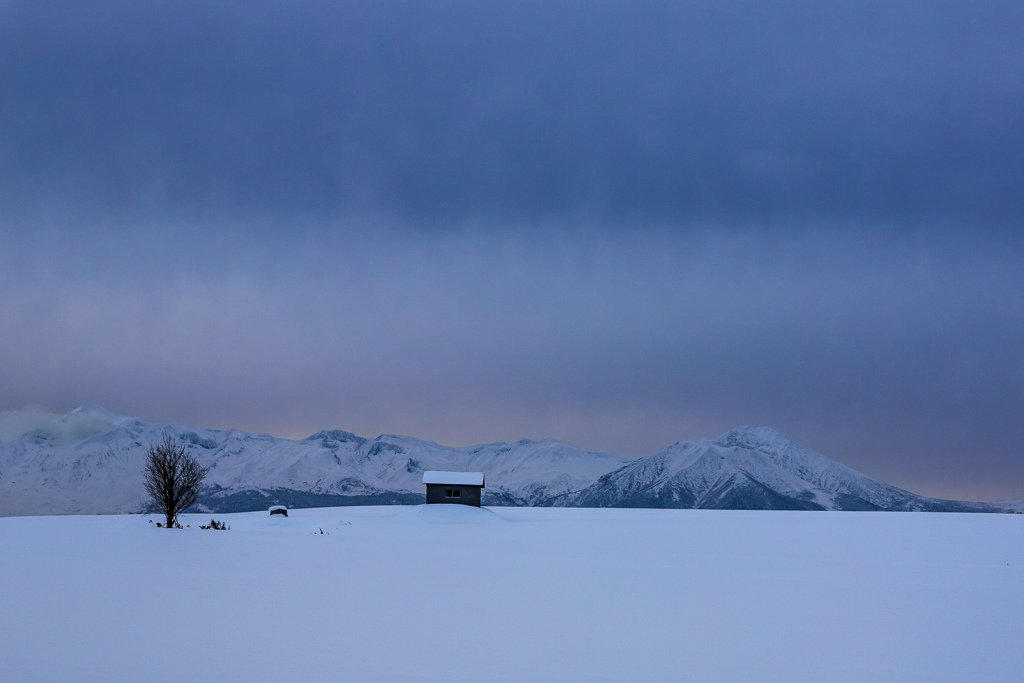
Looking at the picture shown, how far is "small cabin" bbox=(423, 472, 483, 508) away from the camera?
188 ft

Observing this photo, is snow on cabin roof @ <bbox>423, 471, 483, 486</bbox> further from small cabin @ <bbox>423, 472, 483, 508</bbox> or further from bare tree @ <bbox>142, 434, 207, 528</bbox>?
bare tree @ <bbox>142, 434, 207, 528</bbox>

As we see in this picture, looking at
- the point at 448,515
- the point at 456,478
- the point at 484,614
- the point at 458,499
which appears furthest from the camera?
the point at 456,478

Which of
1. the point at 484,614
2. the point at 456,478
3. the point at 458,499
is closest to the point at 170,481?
the point at 458,499

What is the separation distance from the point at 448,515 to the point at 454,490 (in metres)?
5.69

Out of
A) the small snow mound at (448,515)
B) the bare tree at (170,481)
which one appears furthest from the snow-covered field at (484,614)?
Result: the small snow mound at (448,515)

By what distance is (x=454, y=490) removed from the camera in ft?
190

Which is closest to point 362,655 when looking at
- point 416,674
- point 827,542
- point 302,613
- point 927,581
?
point 416,674

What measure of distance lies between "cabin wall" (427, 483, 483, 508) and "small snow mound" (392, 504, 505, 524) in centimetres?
160

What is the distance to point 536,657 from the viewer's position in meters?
10.8

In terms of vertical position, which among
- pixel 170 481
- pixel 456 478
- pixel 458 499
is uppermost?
pixel 170 481

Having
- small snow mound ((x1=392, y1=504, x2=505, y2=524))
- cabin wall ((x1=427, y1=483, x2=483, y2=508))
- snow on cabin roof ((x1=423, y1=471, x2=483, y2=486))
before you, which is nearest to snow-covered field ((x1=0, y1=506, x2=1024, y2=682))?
small snow mound ((x1=392, y1=504, x2=505, y2=524))

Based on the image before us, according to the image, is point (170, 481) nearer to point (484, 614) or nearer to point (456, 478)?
point (456, 478)

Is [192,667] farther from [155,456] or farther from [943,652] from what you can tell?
[155,456]

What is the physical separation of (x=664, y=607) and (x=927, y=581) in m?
10.8
